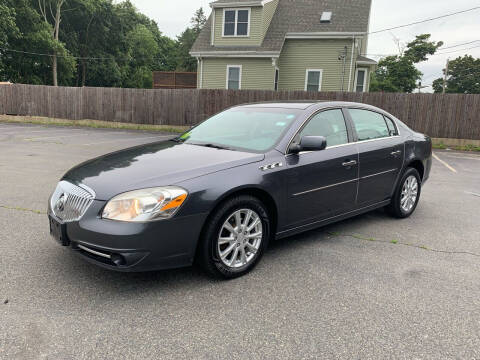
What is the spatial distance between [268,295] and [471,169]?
9130 mm

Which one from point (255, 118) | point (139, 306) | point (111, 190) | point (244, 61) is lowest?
point (139, 306)

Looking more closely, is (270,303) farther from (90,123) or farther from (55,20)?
(55,20)

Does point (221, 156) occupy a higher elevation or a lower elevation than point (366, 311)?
higher

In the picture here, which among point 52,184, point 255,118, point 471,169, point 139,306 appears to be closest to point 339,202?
point 255,118

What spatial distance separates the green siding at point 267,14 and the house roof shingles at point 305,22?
224mm

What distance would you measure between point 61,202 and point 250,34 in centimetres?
1938

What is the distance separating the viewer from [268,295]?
10.3 feet

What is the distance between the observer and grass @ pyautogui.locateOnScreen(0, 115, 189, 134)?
1938cm

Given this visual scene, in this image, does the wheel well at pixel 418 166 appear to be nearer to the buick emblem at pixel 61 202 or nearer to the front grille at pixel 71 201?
the front grille at pixel 71 201

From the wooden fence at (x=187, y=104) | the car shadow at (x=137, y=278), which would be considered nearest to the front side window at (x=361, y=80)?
the wooden fence at (x=187, y=104)

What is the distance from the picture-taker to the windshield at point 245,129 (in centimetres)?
395

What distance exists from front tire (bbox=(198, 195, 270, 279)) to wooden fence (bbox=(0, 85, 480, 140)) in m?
13.6

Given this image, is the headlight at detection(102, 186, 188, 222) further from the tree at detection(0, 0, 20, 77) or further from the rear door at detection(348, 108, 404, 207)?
the tree at detection(0, 0, 20, 77)

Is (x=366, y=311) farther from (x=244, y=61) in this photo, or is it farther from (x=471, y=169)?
(x=244, y=61)
